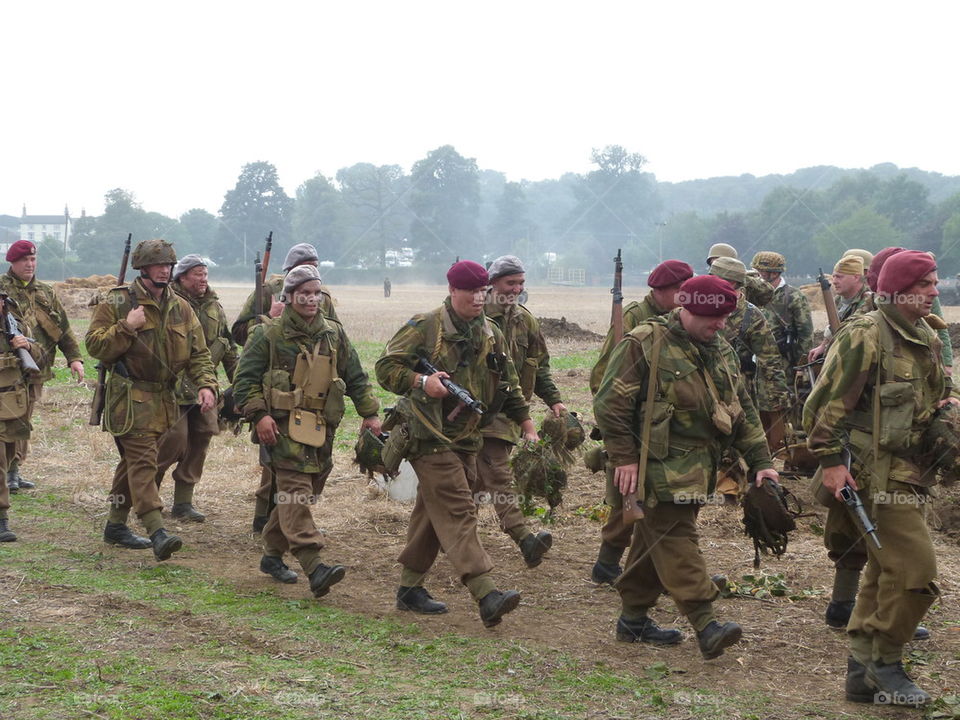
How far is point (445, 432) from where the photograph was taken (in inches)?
263

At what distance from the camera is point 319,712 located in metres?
5.05

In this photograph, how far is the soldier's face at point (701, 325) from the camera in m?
5.80

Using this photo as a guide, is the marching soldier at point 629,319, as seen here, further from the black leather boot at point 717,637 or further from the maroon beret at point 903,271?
the maroon beret at point 903,271

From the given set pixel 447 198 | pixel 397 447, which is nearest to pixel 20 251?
pixel 397 447

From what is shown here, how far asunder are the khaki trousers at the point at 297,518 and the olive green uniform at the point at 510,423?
118 centimetres

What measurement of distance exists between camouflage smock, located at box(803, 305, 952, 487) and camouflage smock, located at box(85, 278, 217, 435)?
467 cm

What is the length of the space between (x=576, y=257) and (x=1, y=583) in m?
95.4

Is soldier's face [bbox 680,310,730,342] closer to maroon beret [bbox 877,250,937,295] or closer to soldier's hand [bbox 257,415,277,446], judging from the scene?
maroon beret [bbox 877,250,937,295]

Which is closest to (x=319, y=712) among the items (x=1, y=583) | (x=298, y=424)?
(x=298, y=424)

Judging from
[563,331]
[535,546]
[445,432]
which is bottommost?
[535,546]

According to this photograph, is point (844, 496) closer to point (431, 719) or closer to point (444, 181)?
point (431, 719)

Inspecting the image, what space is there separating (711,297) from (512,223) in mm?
105107

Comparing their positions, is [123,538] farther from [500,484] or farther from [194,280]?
[500,484]

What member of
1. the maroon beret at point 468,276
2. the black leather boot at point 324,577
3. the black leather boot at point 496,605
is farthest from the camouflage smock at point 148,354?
the black leather boot at point 496,605
